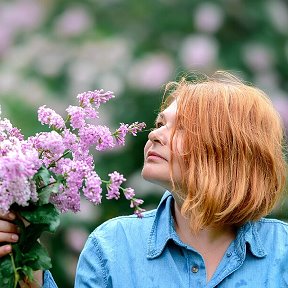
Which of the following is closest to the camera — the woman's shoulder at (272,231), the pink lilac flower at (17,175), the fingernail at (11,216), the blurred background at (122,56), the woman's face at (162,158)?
the pink lilac flower at (17,175)

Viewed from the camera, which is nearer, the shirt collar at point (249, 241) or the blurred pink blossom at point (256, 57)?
the shirt collar at point (249, 241)

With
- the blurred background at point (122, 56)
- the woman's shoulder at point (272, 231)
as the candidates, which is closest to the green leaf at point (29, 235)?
the woman's shoulder at point (272, 231)

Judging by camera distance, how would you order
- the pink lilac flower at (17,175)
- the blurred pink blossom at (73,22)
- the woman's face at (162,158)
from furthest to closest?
1. the blurred pink blossom at (73,22)
2. the woman's face at (162,158)
3. the pink lilac flower at (17,175)

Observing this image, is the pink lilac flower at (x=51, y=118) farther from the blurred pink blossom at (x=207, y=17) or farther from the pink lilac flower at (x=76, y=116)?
the blurred pink blossom at (x=207, y=17)

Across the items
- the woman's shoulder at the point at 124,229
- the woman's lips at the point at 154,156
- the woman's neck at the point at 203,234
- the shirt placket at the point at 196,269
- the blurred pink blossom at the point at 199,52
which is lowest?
the shirt placket at the point at 196,269

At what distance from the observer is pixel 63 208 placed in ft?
6.66

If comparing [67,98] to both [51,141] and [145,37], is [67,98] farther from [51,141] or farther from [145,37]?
[51,141]

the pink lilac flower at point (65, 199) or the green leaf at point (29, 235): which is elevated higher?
the pink lilac flower at point (65, 199)

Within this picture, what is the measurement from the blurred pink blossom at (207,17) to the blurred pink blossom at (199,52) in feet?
0.11

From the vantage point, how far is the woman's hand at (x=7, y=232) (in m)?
2.00

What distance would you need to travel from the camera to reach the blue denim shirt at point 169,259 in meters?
2.28

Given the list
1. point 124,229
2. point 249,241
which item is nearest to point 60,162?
point 124,229

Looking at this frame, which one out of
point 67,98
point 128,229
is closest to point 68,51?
point 67,98

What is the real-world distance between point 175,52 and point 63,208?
1.74m
